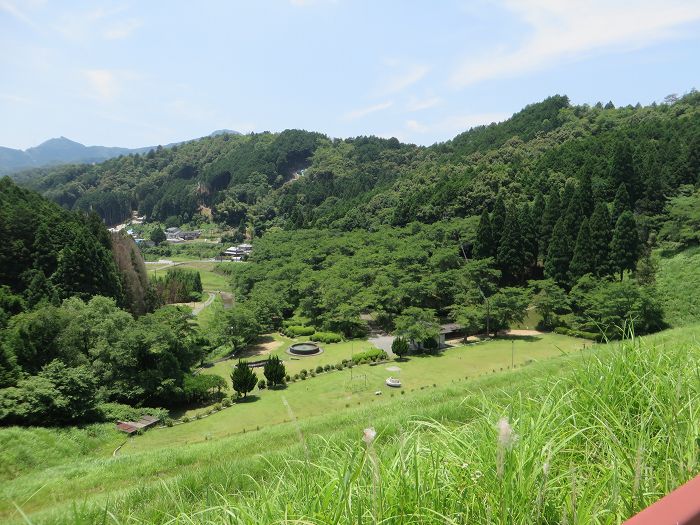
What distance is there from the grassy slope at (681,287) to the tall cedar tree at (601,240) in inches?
103

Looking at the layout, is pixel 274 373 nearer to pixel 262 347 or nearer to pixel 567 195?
pixel 262 347

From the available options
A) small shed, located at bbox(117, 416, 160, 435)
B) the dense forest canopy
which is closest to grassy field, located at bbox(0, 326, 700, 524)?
the dense forest canopy

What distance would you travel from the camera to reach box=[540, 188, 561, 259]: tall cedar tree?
29.1 metres

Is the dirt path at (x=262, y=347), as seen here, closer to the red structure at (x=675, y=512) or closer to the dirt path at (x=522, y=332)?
the dirt path at (x=522, y=332)

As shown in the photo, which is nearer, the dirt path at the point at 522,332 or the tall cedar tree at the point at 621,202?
the dirt path at the point at 522,332

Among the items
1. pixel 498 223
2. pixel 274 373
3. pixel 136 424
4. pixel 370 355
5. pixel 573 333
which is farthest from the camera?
pixel 498 223

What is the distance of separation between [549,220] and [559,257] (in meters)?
4.13

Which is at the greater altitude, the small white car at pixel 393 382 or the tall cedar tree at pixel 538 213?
the tall cedar tree at pixel 538 213

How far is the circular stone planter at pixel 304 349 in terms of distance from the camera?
23.9 metres

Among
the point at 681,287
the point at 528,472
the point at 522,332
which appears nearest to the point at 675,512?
the point at 528,472

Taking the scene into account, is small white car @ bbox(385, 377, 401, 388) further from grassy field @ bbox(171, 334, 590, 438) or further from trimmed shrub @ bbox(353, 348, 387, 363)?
trimmed shrub @ bbox(353, 348, 387, 363)

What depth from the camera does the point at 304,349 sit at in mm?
24094

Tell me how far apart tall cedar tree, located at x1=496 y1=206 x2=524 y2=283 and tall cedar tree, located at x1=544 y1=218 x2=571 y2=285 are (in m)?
2.42

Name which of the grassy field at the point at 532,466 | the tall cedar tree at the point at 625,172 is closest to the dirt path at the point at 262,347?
the grassy field at the point at 532,466
